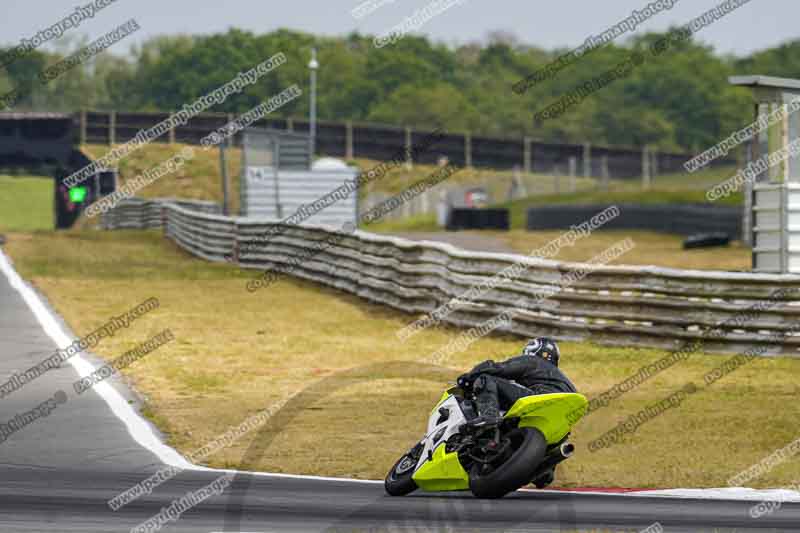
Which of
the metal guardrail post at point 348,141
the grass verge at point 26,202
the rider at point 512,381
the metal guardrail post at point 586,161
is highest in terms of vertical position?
the metal guardrail post at point 348,141

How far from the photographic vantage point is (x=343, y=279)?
28.2 meters

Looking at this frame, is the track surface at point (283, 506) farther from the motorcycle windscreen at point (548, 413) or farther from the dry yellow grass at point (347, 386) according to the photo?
the dry yellow grass at point (347, 386)

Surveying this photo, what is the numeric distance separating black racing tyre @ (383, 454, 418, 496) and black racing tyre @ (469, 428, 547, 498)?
0.51m

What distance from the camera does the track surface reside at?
892 cm

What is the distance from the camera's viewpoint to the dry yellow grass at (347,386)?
1216cm

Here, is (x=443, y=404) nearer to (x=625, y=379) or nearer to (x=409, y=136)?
(x=625, y=379)

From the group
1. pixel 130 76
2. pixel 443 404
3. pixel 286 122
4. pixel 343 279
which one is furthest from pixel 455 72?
pixel 443 404

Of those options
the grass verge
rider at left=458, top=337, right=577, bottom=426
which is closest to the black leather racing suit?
rider at left=458, top=337, right=577, bottom=426

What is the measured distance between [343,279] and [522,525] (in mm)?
19282

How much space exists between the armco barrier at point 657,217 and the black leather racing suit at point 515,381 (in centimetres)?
3475

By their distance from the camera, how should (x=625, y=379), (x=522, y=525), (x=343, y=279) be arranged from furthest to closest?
(x=343, y=279) < (x=625, y=379) < (x=522, y=525)

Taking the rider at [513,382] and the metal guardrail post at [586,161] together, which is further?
the metal guardrail post at [586,161]

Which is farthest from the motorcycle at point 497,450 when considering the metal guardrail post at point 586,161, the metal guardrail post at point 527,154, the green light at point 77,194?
the metal guardrail post at point 527,154

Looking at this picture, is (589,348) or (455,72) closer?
(589,348)
